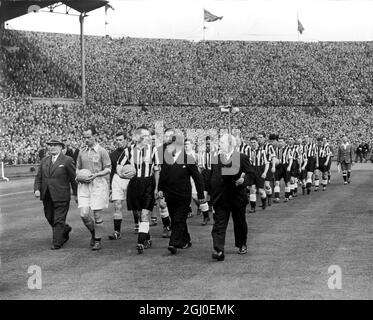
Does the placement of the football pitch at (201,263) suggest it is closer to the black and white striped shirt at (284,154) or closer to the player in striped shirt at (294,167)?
the black and white striped shirt at (284,154)

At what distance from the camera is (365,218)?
1544cm

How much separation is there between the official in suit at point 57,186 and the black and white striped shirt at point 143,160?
1.06 meters

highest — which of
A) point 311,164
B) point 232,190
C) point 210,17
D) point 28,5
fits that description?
point 210,17

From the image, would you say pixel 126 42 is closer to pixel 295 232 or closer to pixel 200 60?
pixel 200 60

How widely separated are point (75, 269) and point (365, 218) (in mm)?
7970

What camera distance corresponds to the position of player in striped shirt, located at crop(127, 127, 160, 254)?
11.5 m

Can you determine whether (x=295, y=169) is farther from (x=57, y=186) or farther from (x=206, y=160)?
(x=57, y=186)

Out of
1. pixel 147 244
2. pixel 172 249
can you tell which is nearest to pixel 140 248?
pixel 172 249

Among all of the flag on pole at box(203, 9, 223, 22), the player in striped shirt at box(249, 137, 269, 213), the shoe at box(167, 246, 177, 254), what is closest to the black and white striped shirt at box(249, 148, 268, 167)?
the player in striped shirt at box(249, 137, 269, 213)

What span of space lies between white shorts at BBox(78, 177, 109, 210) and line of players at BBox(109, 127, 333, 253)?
0.41m

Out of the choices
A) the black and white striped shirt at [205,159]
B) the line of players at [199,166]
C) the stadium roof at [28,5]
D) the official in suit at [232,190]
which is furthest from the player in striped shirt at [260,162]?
the stadium roof at [28,5]

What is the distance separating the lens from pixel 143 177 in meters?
11.7

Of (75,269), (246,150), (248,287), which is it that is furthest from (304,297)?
(246,150)

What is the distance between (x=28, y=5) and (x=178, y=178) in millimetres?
40947
